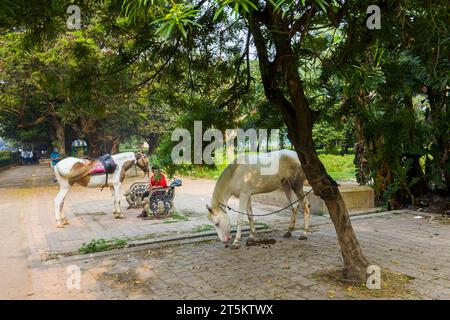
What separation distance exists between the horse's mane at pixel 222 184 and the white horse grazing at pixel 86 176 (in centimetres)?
388

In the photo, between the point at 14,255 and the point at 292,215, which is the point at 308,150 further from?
the point at 14,255

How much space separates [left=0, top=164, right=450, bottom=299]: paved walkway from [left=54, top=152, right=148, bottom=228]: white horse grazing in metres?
0.45

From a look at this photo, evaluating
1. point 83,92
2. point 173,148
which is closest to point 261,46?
point 173,148

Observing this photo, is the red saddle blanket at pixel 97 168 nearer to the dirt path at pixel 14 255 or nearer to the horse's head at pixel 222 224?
the dirt path at pixel 14 255

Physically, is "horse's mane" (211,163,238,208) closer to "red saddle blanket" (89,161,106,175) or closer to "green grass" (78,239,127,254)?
"green grass" (78,239,127,254)

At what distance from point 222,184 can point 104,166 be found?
14.1ft

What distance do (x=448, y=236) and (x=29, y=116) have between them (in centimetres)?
2476

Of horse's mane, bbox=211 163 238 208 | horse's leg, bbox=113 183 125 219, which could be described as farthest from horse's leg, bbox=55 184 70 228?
horse's mane, bbox=211 163 238 208

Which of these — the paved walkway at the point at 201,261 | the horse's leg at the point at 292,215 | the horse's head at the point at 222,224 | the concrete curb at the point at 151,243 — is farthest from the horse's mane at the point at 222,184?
the horse's leg at the point at 292,215

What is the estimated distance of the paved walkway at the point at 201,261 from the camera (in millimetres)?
4766

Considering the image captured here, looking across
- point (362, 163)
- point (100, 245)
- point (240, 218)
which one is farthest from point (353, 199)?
point (100, 245)

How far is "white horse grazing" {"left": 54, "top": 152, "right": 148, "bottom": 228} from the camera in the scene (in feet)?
30.1

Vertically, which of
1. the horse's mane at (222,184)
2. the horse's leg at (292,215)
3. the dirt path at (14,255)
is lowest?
the dirt path at (14,255)

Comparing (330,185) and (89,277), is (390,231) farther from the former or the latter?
(89,277)
